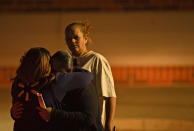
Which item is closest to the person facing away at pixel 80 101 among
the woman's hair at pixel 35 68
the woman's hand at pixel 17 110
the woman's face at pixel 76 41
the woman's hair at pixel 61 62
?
the woman's hair at pixel 61 62

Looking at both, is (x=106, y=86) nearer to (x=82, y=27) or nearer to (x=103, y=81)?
(x=103, y=81)

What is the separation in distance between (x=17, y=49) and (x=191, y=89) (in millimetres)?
6362

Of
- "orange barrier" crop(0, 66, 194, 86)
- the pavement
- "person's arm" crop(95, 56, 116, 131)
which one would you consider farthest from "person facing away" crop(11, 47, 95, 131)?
"orange barrier" crop(0, 66, 194, 86)

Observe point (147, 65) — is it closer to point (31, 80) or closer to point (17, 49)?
point (17, 49)

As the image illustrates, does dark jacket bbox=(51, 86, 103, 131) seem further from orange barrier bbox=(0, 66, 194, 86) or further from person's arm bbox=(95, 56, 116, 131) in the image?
orange barrier bbox=(0, 66, 194, 86)

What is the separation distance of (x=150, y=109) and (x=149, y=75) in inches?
161

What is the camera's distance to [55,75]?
1976 millimetres

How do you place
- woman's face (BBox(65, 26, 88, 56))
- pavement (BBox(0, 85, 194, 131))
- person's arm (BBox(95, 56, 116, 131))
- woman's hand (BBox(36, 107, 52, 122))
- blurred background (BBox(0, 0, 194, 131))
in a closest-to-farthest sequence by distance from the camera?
woman's hand (BBox(36, 107, 52, 122)) → person's arm (BBox(95, 56, 116, 131)) → woman's face (BBox(65, 26, 88, 56)) → pavement (BBox(0, 85, 194, 131)) → blurred background (BBox(0, 0, 194, 131))

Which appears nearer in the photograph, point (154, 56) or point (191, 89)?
point (191, 89)

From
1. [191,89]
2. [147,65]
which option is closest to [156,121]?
[191,89]

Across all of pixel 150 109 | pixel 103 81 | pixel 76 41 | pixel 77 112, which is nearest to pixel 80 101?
pixel 77 112

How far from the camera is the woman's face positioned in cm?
253

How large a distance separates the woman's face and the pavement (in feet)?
12.3

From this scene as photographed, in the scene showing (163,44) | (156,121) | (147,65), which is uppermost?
(163,44)
